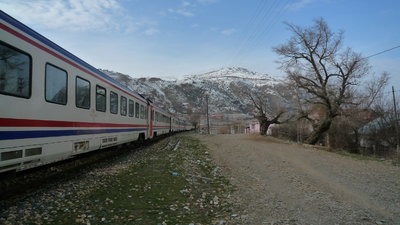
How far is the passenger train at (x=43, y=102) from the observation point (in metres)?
5.07

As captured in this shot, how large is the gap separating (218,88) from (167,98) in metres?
37.8

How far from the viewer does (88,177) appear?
8.05 metres

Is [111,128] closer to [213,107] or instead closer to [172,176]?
[172,176]

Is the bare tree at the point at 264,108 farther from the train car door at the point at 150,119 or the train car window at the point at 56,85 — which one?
the train car window at the point at 56,85

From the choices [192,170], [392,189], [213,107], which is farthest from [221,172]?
[213,107]

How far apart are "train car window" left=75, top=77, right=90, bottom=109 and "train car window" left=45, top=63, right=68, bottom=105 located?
0.65 metres

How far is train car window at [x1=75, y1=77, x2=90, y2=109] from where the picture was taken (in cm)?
788

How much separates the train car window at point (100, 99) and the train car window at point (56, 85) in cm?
214

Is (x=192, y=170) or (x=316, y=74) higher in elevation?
(x=316, y=74)

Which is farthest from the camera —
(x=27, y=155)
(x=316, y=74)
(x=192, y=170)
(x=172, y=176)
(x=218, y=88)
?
(x=218, y=88)

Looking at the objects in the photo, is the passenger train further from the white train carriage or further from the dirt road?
the white train carriage

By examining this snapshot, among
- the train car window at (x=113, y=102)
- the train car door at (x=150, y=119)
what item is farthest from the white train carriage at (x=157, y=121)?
the train car window at (x=113, y=102)

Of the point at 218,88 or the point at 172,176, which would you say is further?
the point at 218,88

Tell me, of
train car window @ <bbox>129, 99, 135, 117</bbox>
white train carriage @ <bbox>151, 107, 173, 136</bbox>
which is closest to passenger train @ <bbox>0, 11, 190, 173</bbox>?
train car window @ <bbox>129, 99, 135, 117</bbox>
